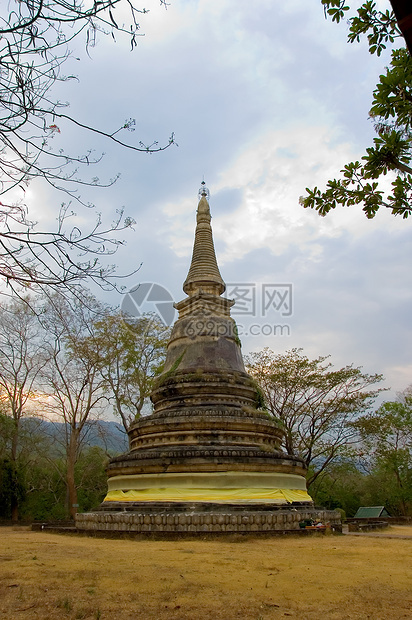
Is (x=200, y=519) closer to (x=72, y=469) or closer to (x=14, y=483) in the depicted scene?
(x=72, y=469)

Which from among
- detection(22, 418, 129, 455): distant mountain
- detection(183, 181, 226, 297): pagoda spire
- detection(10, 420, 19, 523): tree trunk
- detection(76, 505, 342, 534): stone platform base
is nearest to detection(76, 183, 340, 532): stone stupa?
detection(76, 505, 342, 534): stone platform base

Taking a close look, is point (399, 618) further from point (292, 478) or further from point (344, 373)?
point (344, 373)

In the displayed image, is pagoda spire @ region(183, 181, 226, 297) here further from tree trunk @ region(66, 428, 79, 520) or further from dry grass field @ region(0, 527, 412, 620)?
dry grass field @ region(0, 527, 412, 620)

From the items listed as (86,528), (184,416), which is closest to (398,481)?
(184,416)

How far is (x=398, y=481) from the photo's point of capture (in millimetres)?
33969

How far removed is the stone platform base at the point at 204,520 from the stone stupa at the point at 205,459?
0.08ft

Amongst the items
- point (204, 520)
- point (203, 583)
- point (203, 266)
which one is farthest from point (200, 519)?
point (203, 266)

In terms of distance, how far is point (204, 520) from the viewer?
11656 mm

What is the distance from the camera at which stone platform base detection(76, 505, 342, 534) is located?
460 inches

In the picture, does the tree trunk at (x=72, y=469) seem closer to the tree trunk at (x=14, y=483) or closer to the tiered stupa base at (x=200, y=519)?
the tree trunk at (x=14, y=483)

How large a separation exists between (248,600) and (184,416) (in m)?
11.2

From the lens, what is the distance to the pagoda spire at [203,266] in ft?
74.8

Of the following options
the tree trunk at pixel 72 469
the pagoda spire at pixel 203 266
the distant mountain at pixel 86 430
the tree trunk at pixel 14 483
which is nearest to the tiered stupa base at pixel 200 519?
the pagoda spire at pixel 203 266

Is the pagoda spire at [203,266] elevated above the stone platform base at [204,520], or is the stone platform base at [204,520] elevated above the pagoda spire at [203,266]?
the pagoda spire at [203,266]
